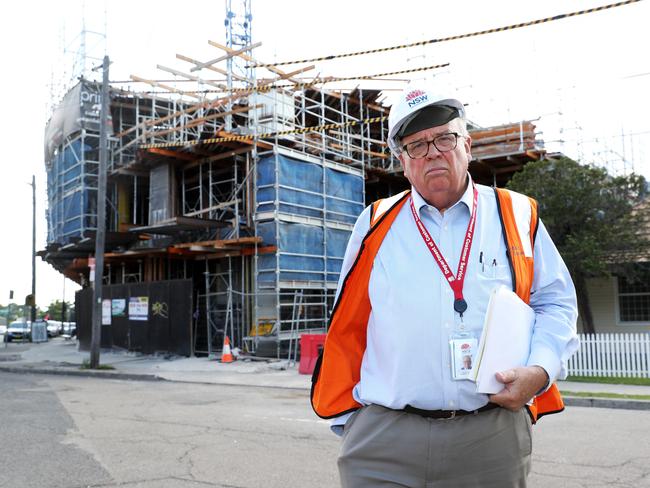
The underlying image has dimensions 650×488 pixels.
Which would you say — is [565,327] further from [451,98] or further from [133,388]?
[133,388]

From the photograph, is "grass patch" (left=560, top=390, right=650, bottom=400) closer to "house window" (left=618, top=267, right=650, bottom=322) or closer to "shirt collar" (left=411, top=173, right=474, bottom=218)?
"house window" (left=618, top=267, right=650, bottom=322)

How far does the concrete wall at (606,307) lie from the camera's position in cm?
2028

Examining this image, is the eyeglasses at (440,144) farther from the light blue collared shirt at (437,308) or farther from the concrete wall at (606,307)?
the concrete wall at (606,307)

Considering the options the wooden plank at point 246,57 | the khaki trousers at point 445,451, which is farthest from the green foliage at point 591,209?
the khaki trousers at point 445,451

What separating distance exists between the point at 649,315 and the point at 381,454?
66.3ft

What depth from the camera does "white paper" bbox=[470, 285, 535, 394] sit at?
220 centimetres

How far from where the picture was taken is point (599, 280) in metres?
20.6

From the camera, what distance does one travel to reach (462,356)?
88.7 inches

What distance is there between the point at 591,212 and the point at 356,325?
1672 cm

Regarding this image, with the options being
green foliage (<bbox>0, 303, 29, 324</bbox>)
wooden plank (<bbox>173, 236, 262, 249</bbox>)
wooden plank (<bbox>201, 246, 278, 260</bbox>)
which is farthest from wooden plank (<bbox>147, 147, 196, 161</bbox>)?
green foliage (<bbox>0, 303, 29, 324</bbox>)

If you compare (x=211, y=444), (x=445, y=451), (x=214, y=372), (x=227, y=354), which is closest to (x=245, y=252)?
(x=227, y=354)

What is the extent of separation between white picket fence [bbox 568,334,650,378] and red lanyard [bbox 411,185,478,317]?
13207 mm

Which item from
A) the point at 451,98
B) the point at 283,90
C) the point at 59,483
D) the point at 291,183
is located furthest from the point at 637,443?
the point at 283,90

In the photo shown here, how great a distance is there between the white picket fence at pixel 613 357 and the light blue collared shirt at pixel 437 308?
515 inches
